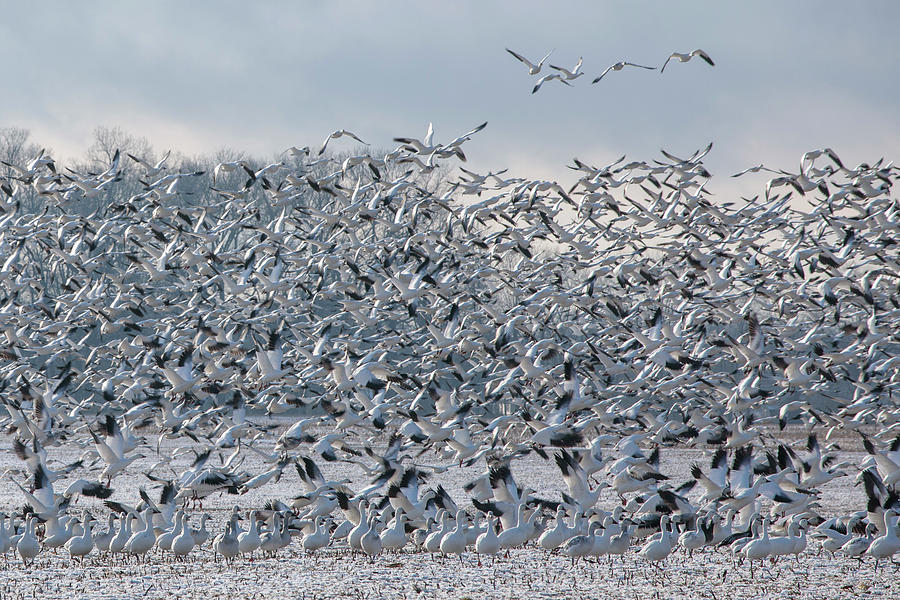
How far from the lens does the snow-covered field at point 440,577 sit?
13406mm

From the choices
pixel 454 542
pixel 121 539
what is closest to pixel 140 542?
pixel 121 539

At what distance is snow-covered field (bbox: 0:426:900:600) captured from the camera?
1341 centimetres

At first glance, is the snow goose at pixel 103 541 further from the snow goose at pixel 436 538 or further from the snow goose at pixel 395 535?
the snow goose at pixel 436 538

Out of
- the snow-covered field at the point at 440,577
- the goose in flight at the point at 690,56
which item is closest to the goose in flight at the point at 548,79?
the goose in flight at the point at 690,56

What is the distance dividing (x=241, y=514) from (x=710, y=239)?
Answer: 1164 cm

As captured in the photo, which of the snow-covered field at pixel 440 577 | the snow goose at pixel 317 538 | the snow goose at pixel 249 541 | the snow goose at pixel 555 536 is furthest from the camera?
the snow goose at pixel 317 538

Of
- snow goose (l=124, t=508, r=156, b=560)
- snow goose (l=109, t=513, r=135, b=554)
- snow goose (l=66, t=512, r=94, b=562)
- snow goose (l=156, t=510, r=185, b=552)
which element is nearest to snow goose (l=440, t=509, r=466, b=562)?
snow goose (l=156, t=510, r=185, b=552)

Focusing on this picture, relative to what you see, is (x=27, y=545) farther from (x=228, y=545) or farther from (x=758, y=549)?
(x=758, y=549)

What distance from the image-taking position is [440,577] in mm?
14453

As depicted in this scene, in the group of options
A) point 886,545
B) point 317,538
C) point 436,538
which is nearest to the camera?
point 886,545

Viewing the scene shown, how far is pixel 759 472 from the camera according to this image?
784 inches

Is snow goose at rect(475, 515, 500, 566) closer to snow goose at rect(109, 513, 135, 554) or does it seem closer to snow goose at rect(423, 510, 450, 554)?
snow goose at rect(423, 510, 450, 554)

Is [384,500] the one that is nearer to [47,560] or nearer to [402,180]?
[47,560]

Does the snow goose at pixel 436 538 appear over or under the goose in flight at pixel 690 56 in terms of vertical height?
under
